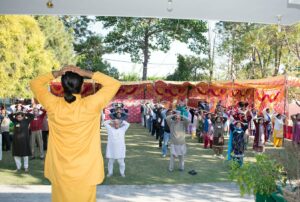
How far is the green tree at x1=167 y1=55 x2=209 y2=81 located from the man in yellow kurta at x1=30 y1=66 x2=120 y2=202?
101 feet

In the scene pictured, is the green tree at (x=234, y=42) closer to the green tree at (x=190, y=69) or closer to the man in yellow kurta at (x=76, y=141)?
the green tree at (x=190, y=69)

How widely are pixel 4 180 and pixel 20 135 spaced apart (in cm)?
131

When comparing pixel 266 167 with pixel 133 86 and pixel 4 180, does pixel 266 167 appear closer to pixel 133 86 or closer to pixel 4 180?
pixel 4 180

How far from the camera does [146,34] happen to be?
33469 mm

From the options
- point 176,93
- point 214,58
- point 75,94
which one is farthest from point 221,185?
point 214,58

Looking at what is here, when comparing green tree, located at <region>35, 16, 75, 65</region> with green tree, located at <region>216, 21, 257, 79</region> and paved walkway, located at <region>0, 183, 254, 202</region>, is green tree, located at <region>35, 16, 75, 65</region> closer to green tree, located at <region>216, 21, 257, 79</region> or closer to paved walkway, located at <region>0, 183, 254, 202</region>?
green tree, located at <region>216, 21, 257, 79</region>

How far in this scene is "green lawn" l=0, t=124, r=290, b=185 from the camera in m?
8.57

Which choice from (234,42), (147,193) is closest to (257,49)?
(234,42)

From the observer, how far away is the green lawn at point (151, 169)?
8.57m

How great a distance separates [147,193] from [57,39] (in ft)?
109

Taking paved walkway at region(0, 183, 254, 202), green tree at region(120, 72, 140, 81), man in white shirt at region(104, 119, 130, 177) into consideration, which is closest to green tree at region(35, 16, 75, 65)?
green tree at region(120, 72, 140, 81)

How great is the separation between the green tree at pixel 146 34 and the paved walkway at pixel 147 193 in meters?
25.9

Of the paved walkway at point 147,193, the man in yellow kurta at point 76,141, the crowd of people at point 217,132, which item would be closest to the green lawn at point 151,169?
the crowd of people at point 217,132

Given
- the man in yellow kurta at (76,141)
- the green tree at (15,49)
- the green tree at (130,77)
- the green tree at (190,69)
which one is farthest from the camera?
the green tree at (130,77)
